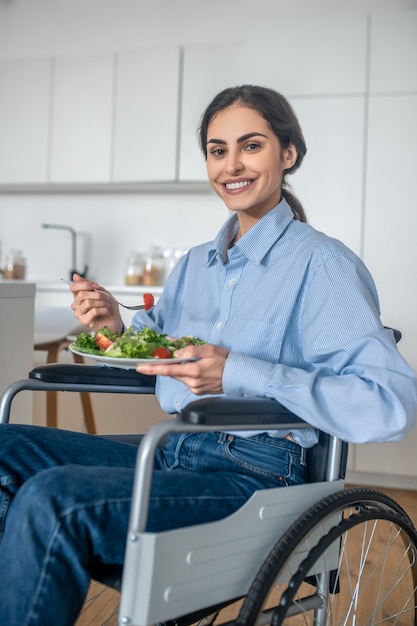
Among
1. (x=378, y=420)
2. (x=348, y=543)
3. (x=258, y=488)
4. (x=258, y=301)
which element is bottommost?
(x=348, y=543)

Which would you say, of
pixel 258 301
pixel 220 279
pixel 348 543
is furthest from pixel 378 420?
pixel 348 543

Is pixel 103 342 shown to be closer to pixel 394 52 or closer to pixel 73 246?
pixel 394 52

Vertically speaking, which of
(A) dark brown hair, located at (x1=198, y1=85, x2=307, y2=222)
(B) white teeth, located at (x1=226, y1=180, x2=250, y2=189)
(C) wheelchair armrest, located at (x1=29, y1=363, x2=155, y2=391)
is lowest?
(C) wheelchair armrest, located at (x1=29, y1=363, x2=155, y2=391)

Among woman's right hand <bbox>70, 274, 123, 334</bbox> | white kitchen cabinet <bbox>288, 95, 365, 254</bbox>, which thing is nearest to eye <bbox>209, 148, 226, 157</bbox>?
woman's right hand <bbox>70, 274, 123, 334</bbox>

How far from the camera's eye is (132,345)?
104cm

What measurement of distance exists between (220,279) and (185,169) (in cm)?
256

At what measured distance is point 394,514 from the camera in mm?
1031

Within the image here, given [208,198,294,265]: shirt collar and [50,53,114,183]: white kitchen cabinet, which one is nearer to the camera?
[208,198,294,265]: shirt collar

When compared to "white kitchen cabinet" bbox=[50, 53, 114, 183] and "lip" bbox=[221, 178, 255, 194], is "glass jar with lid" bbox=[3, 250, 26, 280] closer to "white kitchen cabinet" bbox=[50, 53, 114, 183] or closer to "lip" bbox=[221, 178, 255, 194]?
"white kitchen cabinet" bbox=[50, 53, 114, 183]

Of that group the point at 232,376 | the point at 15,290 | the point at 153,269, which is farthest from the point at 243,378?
the point at 153,269

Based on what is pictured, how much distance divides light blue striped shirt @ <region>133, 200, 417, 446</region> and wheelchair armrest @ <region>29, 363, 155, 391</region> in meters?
0.05

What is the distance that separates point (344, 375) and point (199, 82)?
310cm

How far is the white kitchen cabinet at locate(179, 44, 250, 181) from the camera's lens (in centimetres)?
372

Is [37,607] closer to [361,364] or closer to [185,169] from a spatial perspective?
[361,364]
